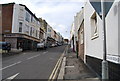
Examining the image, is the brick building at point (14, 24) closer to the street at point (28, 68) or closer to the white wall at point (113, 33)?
the street at point (28, 68)

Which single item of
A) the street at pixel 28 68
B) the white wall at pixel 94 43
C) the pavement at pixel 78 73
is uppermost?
the white wall at pixel 94 43

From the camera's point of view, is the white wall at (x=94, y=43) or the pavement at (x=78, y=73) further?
the pavement at (x=78, y=73)

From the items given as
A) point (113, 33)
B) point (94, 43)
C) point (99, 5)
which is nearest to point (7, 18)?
point (94, 43)

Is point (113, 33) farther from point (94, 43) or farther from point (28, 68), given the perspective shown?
point (28, 68)

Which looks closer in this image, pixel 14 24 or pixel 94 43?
pixel 94 43

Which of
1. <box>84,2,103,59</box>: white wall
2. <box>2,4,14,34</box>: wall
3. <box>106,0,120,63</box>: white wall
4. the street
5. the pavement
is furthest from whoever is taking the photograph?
<box>2,4,14,34</box>: wall

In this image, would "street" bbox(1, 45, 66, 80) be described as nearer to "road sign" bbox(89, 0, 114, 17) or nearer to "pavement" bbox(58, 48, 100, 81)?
"pavement" bbox(58, 48, 100, 81)

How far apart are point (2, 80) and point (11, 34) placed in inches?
1204

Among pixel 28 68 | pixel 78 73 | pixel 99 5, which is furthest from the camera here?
pixel 28 68

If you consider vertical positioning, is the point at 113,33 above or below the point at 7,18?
below

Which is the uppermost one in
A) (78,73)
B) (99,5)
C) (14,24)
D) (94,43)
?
(14,24)

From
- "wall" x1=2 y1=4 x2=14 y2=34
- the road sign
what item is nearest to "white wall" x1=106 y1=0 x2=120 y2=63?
the road sign

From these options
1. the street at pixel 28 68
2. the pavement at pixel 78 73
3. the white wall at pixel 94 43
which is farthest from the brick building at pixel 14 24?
the white wall at pixel 94 43

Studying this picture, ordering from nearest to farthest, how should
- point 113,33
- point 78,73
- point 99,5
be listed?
point 99,5 < point 113,33 < point 78,73
